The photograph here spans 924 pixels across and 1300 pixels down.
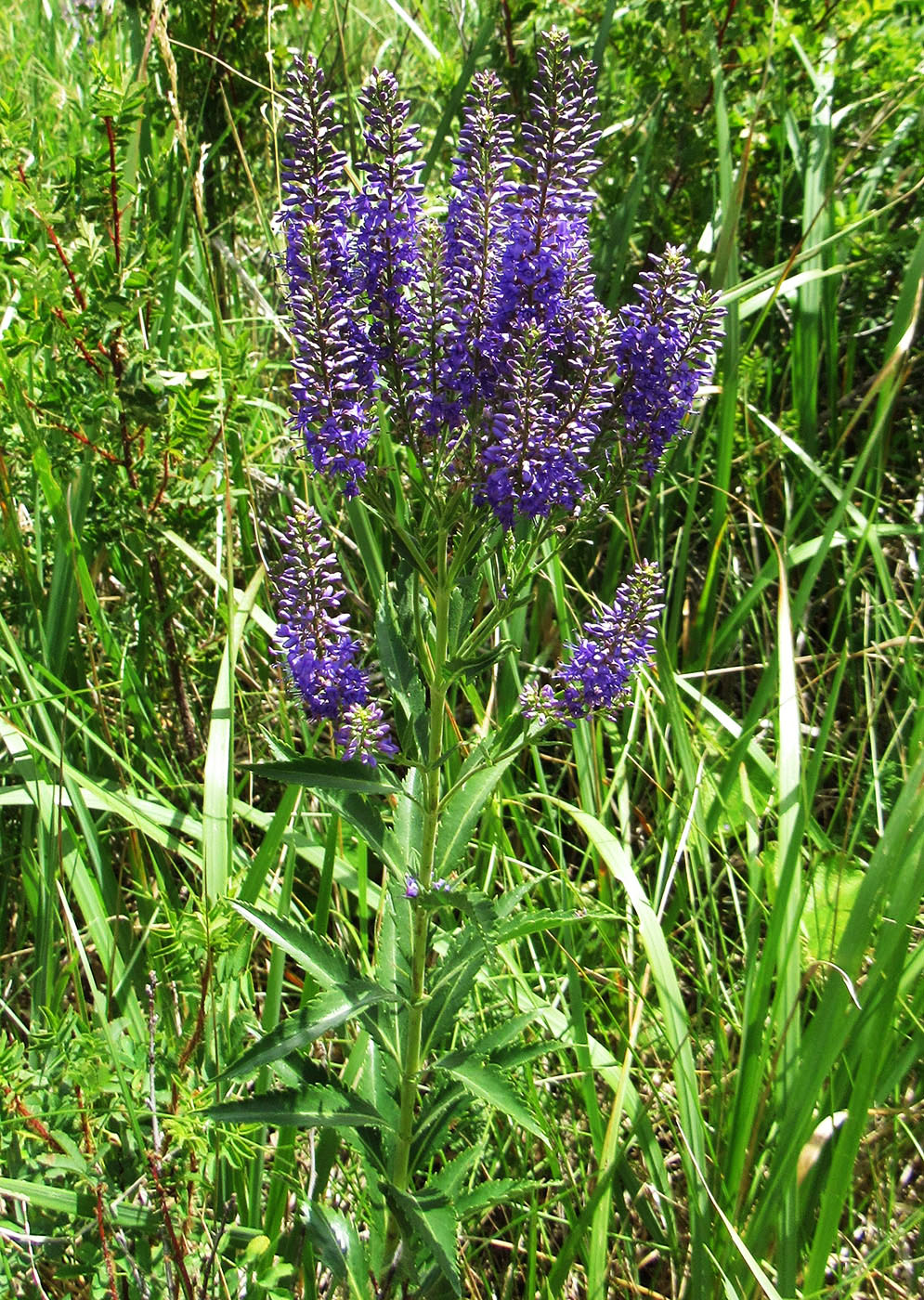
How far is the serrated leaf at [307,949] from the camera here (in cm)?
193

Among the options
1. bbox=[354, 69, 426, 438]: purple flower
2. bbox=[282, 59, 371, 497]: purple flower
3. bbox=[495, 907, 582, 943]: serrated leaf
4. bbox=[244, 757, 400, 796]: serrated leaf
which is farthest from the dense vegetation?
bbox=[282, 59, 371, 497]: purple flower

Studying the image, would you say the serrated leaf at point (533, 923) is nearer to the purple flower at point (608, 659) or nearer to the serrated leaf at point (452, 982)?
the serrated leaf at point (452, 982)

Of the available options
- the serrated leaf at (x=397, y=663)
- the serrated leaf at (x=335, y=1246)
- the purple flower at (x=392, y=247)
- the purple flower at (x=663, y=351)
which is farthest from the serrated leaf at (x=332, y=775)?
the serrated leaf at (x=335, y=1246)

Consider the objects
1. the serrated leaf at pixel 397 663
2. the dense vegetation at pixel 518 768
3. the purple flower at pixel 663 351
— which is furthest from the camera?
the dense vegetation at pixel 518 768

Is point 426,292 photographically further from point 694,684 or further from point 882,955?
point 694,684

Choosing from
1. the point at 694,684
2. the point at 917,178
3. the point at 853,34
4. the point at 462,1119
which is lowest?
the point at 462,1119

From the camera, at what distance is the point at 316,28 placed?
5.17m

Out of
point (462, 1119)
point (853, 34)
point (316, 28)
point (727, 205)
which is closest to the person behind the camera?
point (462, 1119)

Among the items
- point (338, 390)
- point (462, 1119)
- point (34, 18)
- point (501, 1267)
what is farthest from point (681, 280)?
point (34, 18)

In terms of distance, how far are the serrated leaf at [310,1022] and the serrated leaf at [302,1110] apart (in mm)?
78

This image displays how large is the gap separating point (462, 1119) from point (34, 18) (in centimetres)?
557

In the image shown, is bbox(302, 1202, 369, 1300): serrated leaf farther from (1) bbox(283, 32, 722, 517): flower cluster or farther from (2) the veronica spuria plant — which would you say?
(1) bbox(283, 32, 722, 517): flower cluster

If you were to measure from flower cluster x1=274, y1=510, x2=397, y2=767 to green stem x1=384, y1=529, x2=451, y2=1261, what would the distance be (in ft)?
0.32

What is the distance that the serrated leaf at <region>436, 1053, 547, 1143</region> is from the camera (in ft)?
5.88
